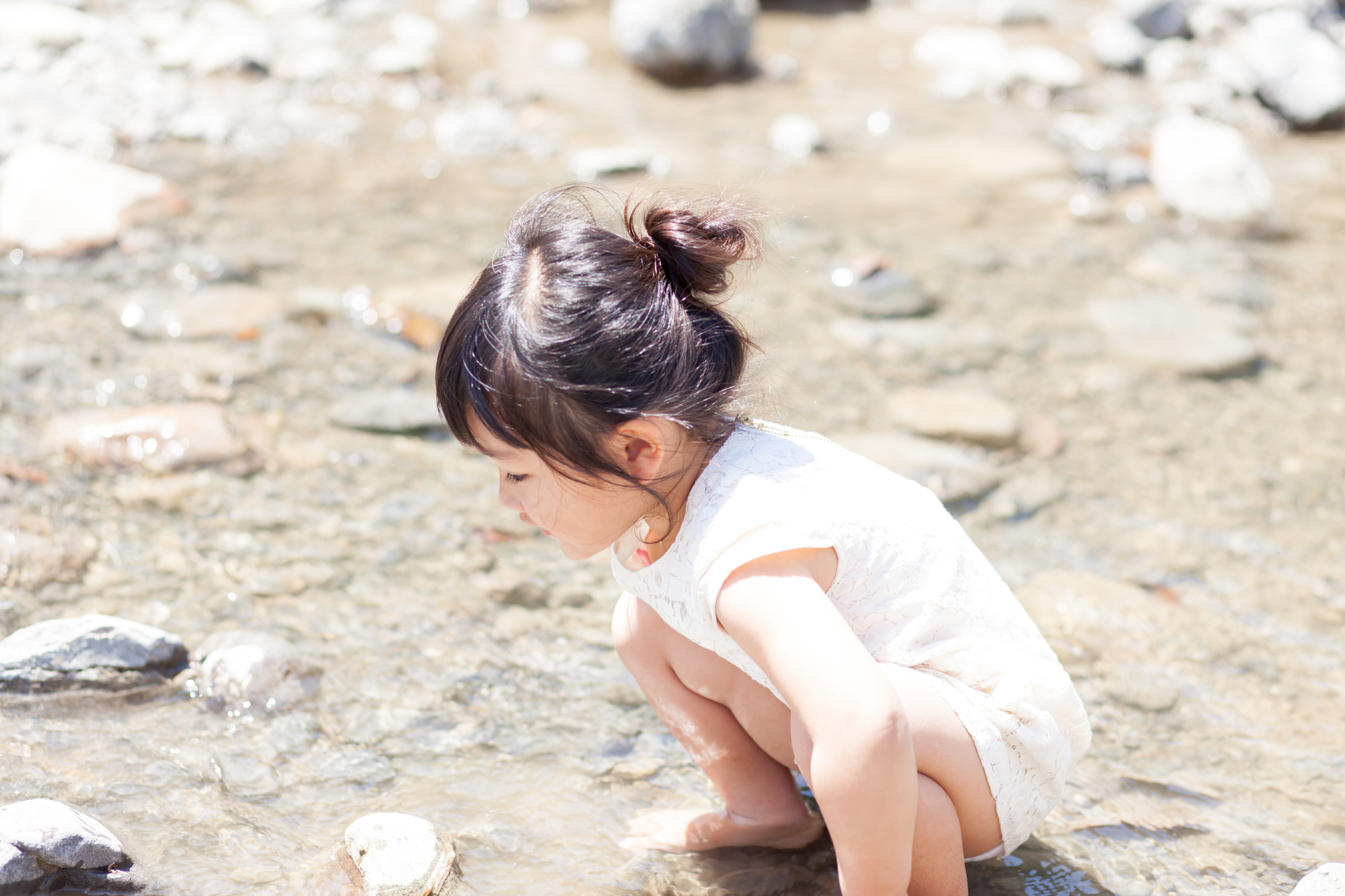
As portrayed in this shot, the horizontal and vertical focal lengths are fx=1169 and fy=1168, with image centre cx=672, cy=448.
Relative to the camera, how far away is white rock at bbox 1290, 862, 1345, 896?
147 cm

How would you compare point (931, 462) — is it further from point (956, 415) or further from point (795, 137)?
point (795, 137)

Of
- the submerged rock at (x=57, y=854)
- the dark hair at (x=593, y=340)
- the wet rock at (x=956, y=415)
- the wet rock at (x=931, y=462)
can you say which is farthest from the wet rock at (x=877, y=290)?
the submerged rock at (x=57, y=854)

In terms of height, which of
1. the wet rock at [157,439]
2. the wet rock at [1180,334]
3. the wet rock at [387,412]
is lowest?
the wet rock at [1180,334]

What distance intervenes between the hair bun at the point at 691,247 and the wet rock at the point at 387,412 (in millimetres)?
1515

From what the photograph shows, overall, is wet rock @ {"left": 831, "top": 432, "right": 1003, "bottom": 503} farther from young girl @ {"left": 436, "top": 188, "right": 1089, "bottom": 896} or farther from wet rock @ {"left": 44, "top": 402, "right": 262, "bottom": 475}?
wet rock @ {"left": 44, "top": 402, "right": 262, "bottom": 475}

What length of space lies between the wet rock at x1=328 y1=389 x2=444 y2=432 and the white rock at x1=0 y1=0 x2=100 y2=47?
3.41 metres

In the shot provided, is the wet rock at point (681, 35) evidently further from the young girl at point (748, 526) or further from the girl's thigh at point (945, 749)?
the girl's thigh at point (945, 749)

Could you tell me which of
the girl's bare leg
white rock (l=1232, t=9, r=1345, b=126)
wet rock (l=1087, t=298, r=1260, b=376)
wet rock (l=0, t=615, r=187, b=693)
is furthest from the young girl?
white rock (l=1232, t=9, r=1345, b=126)

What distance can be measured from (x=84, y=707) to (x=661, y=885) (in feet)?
3.16

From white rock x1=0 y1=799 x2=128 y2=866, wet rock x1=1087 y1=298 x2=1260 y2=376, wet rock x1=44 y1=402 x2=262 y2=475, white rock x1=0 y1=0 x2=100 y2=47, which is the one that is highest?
white rock x1=0 y1=0 x2=100 y2=47

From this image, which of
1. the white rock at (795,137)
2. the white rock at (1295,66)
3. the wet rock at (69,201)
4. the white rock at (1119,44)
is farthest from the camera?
the white rock at (1119,44)

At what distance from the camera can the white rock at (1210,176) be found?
4.32 meters

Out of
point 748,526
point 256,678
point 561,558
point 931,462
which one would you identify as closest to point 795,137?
point 931,462

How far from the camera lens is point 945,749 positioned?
139 centimetres
